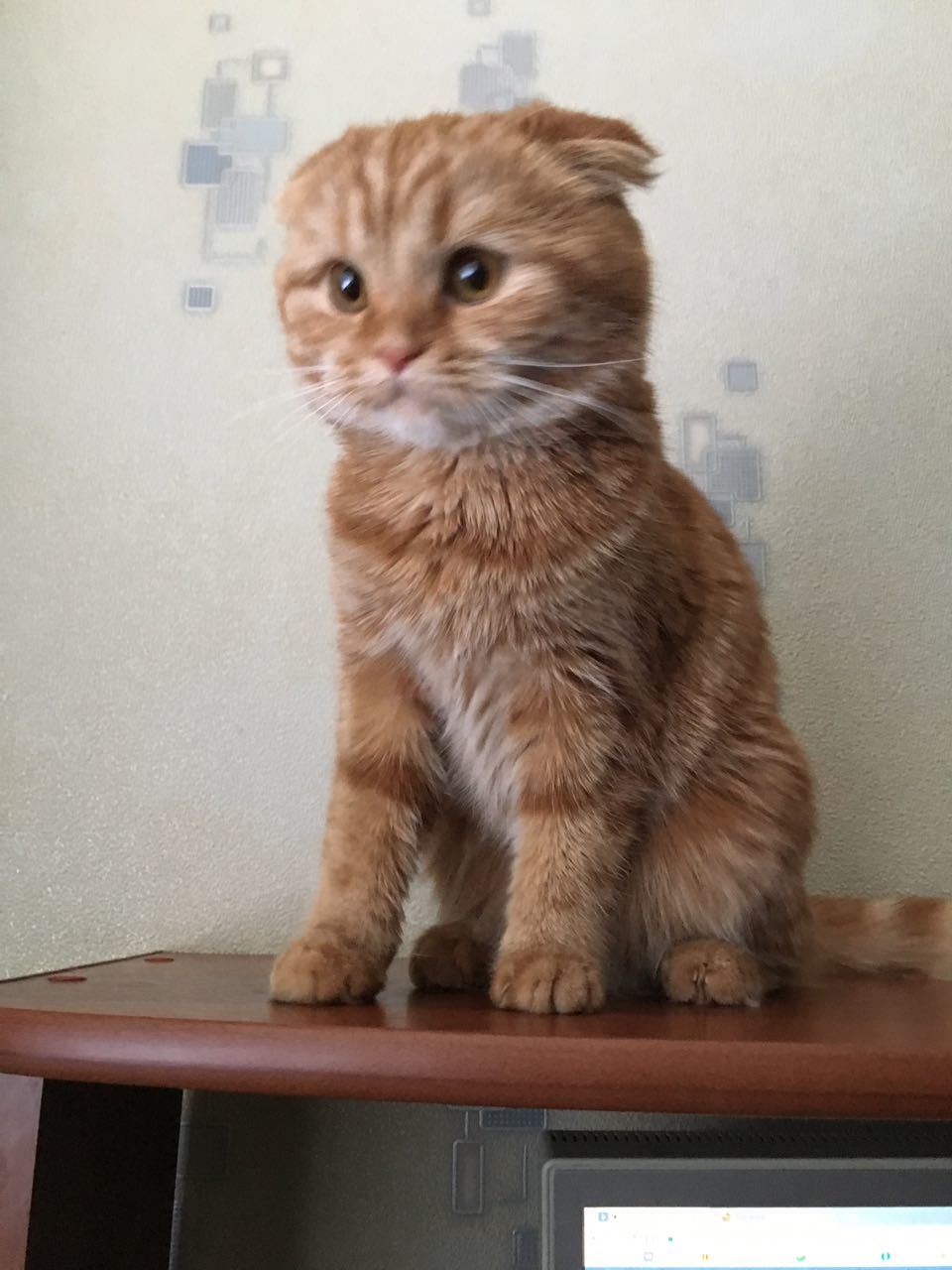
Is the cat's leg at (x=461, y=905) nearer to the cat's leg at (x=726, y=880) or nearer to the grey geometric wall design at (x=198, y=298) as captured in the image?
the cat's leg at (x=726, y=880)

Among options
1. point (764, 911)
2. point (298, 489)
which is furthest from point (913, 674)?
point (298, 489)

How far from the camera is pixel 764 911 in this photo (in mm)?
803

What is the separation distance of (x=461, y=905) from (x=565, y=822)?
0.19 meters

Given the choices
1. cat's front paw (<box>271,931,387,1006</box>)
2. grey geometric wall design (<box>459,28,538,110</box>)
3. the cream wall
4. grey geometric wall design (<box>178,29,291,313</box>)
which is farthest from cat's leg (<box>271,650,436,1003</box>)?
grey geometric wall design (<box>459,28,538,110</box>)

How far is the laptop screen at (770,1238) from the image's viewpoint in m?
0.63

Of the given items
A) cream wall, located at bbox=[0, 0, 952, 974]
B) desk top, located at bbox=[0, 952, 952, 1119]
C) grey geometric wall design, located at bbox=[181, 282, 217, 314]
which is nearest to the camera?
desk top, located at bbox=[0, 952, 952, 1119]

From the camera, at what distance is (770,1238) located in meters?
0.63

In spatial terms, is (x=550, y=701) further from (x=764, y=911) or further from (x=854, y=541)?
(x=854, y=541)

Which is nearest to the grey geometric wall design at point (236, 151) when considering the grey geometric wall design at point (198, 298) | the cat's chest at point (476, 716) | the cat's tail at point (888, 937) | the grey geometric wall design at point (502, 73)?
the grey geometric wall design at point (198, 298)

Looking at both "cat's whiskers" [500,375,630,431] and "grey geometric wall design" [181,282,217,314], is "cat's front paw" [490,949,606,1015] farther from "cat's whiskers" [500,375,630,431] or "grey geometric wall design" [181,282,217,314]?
"grey geometric wall design" [181,282,217,314]

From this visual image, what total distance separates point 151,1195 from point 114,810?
399mm

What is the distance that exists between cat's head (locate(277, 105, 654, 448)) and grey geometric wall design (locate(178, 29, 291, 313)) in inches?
19.0

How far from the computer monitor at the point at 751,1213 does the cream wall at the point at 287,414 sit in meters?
0.47

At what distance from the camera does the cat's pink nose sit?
687 millimetres
